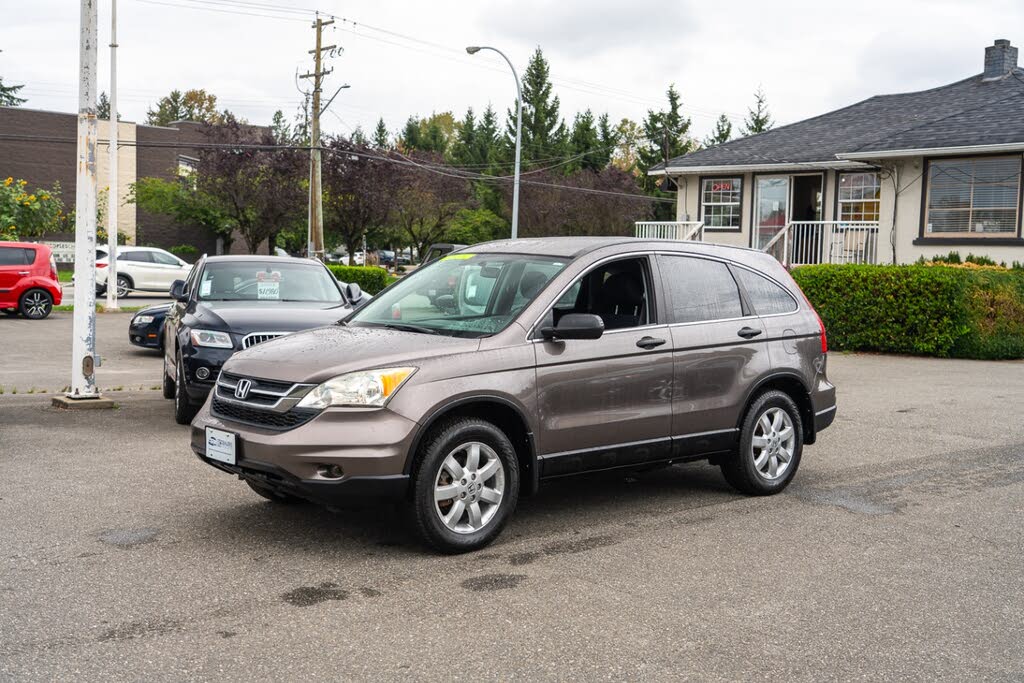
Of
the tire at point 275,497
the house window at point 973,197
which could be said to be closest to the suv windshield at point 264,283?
the tire at point 275,497

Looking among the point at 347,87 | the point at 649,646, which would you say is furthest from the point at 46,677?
the point at 347,87

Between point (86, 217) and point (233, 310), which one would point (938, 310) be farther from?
point (86, 217)

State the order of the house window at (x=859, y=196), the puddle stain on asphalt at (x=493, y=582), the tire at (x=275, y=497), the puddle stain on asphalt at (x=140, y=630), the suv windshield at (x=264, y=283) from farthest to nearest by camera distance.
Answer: the house window at (x=859, y=196), the suv windshield at (x=264, y=283), the tire at (x=275, y=497), the puddle stain on asphalt at (x=493, y=582), the puddle stain on asphalt at (x=140, y=630)

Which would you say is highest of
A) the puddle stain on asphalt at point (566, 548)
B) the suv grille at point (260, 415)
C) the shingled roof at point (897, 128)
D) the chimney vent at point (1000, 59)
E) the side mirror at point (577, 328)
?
the chimney vent at point (1000, 59)

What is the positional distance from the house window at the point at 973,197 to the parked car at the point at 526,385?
1626cm

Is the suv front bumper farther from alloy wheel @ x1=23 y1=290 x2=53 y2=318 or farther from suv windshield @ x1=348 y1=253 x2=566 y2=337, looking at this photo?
alloy wheel @ x1=23 y1=290 x2=53 y2=318

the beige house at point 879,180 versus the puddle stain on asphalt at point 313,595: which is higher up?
the beige house at point 879,180

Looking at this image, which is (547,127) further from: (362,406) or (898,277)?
(362,406)

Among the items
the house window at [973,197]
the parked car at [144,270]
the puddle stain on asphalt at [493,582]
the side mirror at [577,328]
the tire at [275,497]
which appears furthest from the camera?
the parked car at [144,270]

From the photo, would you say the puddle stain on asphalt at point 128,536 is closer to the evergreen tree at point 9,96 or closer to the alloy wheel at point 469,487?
the alloy wheel at point 469,487

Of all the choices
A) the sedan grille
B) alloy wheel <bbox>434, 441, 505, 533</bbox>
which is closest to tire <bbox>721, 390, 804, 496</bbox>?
alloy wheel <bbox>434, 441, 505, 533</bbox>

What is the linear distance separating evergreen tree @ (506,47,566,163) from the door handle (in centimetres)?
7097

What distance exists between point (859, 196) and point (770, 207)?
2.53 m

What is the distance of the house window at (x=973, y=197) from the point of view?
71.5 ft
